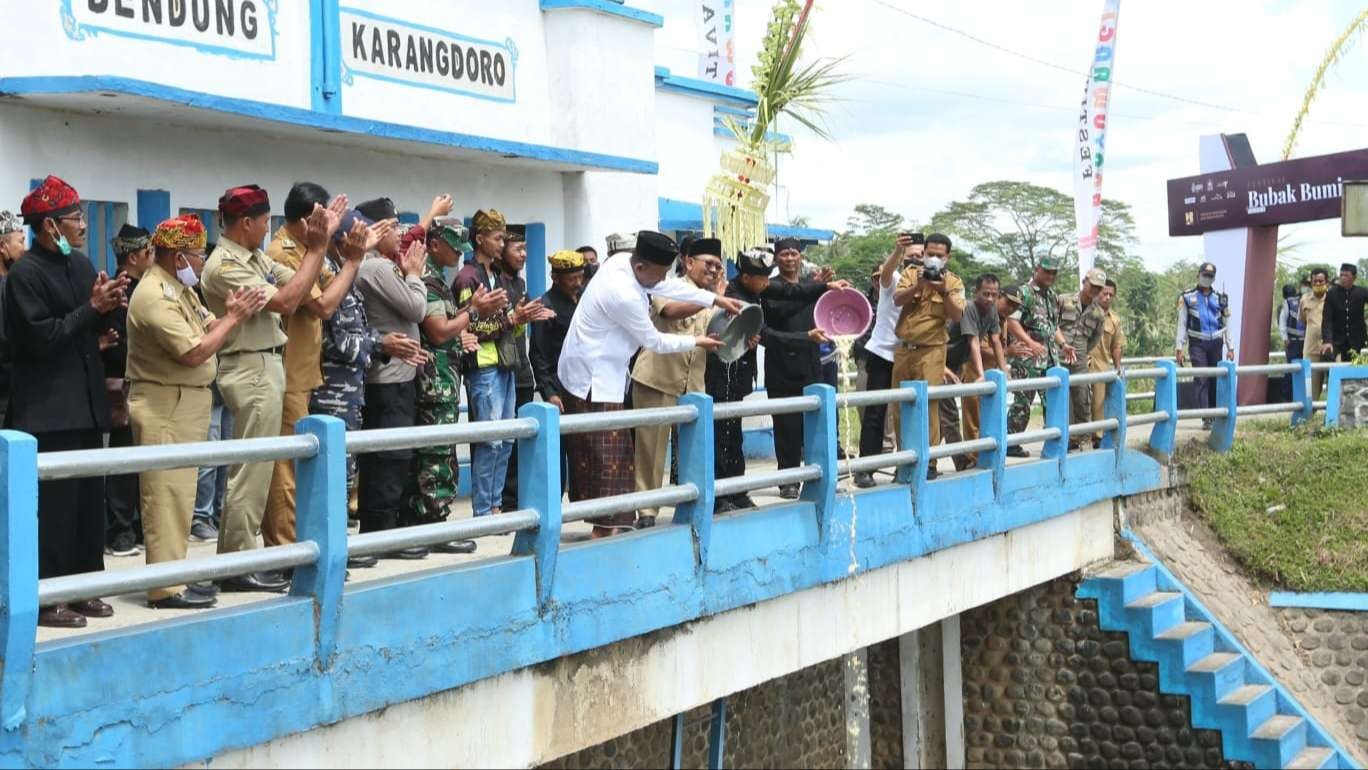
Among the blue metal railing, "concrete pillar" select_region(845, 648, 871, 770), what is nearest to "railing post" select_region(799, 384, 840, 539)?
the blue metal railing

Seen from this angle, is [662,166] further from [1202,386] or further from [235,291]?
[235,291]

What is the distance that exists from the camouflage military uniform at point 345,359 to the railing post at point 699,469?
1513mm

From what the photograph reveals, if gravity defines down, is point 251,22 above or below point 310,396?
above

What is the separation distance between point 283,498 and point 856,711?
8.04 metres

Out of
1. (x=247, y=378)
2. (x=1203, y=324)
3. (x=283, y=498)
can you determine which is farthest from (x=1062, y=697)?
(x=247, y=378)

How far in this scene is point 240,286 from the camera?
639 cm

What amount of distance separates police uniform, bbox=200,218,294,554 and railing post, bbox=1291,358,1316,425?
41.1ft

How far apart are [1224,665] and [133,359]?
915cm

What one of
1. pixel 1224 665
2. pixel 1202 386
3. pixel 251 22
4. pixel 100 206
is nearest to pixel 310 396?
pixel 100 206

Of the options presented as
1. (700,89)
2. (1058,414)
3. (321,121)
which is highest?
(700,89)

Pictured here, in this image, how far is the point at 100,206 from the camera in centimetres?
952

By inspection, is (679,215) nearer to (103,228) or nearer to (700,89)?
(700,89)

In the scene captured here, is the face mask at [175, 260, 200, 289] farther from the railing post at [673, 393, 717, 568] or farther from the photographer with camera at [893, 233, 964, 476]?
the photographer with camera at [893, 233, 964, 476]

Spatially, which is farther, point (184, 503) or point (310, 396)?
point (310, 396)
